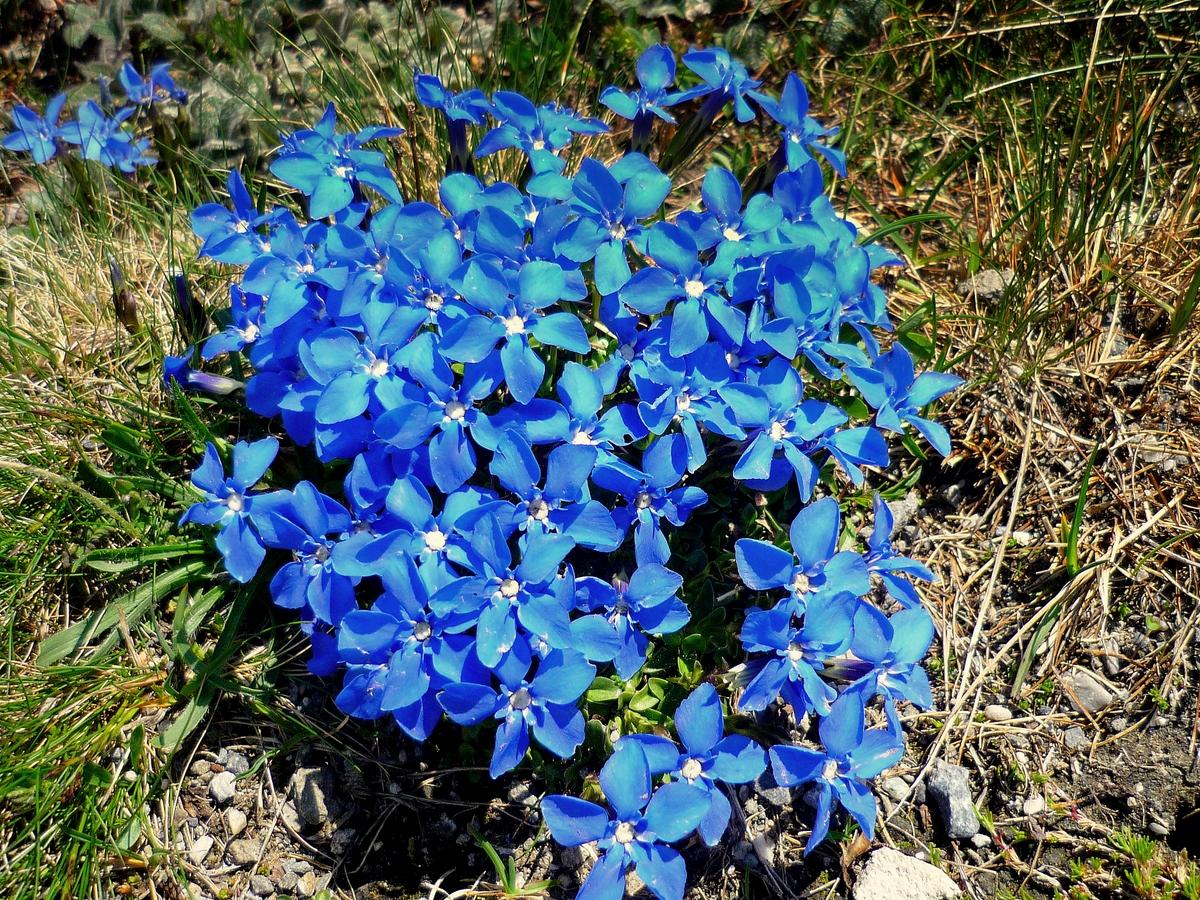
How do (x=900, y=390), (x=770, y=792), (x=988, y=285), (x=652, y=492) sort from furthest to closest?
(x=988, y=285) < (x=770, y=792) < (x=900, y=390) < (x=652, y=492)

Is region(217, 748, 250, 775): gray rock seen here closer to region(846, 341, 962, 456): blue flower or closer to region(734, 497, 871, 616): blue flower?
region(734, 497, 871, 616): blue flower

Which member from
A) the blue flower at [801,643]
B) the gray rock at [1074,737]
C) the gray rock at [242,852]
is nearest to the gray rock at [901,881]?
the gray rock at [1074,737]

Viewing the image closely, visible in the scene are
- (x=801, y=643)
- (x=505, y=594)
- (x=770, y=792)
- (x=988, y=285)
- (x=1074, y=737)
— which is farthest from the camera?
(x=988, y=285)

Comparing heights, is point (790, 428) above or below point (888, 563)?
above

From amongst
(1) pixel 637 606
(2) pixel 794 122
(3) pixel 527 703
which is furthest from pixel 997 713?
(2) pixel 794 122

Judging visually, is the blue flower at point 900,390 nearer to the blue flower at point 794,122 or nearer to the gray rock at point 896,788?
the blue flower at point 794,122

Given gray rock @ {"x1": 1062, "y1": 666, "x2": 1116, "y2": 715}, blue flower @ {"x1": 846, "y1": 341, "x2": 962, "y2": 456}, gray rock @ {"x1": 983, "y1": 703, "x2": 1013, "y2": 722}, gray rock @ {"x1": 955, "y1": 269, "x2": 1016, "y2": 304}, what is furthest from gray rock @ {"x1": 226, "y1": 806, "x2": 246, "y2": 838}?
gray rock @ {"x1": 955, "y1": 269, "x2": 1016, "y2": 304}

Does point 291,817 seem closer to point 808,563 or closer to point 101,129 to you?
point 808,563
